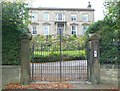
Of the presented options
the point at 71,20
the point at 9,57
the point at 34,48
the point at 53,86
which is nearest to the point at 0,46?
the point at 9,57

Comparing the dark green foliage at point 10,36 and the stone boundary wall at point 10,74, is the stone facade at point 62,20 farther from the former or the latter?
the stone boundary wall at point 10,74

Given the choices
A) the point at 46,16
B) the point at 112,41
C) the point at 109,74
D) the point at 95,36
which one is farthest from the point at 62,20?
the point at 109,74

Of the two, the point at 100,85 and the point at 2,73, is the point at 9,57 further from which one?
the point at 100,85

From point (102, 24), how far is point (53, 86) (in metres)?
4.36

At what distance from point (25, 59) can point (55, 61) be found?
3102mm

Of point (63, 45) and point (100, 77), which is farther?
point (63, 45)

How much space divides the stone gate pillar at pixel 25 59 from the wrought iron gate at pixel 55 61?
76 centimetres

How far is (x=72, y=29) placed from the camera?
60.1 m

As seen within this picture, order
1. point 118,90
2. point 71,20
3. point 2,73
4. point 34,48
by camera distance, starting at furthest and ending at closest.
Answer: point 71,20 → point 34,48 → point 2,73 → point 118,90

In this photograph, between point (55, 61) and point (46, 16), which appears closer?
point (55, 61)

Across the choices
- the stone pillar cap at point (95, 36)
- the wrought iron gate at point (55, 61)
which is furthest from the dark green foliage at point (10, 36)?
the stone pillar cap at point (95, 36)

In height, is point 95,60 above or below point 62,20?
below

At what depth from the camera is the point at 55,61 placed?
17.1 m

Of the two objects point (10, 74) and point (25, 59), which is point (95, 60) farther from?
point (10, 74)
